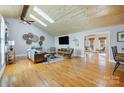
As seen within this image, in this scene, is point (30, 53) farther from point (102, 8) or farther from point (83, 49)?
point (102, 8)

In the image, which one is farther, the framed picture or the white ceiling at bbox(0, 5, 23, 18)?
the white ceiling at bbox(0, 5, 23, 18)

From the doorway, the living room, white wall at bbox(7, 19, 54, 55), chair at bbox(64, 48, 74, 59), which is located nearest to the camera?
the living room

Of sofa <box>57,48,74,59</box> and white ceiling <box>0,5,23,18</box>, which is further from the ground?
white ceiling <box>0,5,23,18</box>

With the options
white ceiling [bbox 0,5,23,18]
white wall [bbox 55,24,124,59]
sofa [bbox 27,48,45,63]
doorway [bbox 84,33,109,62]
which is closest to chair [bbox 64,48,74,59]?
white wall [bbox 55,24,124,59]

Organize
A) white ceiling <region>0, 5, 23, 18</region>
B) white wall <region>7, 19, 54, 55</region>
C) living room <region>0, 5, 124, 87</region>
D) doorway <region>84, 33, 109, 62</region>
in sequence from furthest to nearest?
doorway <region>84, 33, 109, 62</region> < white ceiling <region>0, 5, 23, 18</region> < white wall <region>7, 19, 54, 55</region> < living room <region>0, 5, 124, 87</region>

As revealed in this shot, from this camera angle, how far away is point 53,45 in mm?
7887

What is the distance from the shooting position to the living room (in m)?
3.81

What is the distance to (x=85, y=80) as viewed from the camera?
346 centimetres

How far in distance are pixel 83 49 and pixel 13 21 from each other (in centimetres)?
454

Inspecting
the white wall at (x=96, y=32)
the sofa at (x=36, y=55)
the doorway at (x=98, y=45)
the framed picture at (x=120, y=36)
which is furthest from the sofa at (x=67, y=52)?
the framed picture at (x=120, y=36)

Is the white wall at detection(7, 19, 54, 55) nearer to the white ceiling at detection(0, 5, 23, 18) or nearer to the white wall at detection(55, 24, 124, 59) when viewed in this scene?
the white ceiling at detection(0, 5, 23, 18)

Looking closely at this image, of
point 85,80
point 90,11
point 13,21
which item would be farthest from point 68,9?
point 85,80
